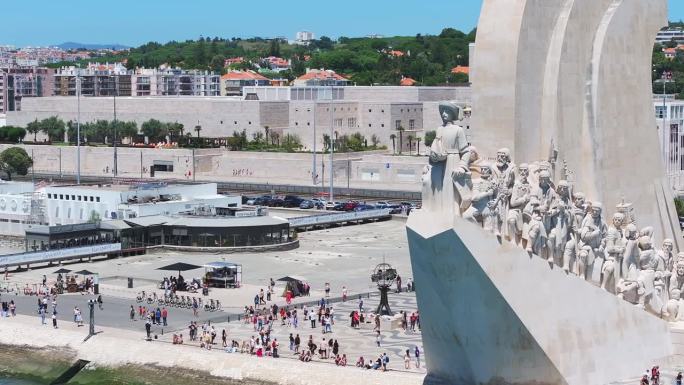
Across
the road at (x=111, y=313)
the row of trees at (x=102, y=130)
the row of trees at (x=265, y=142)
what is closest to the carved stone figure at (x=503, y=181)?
the road at (x=111, y=313)

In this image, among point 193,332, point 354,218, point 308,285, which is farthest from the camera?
point 354,218

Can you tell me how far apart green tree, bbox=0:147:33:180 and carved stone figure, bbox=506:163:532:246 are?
68.0m

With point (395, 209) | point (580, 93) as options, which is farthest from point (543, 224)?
point (395, 209)

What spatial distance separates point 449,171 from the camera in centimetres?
2353

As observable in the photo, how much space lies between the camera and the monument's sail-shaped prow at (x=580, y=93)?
24.5 metres

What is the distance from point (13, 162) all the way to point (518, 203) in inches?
2721

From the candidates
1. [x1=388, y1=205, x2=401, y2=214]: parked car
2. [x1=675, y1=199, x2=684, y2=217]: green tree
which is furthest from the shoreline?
[x1=675, y1=199, x2=684, y2=217]: green tree

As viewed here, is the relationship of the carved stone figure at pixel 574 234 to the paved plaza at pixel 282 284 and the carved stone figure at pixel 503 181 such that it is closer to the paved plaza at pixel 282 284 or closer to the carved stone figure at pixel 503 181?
the carved stone figure at pixel 503 181

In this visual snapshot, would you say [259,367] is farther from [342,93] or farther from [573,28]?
[342,93]

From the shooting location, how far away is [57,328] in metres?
37.3

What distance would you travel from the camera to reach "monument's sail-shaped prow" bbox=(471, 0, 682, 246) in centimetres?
2447

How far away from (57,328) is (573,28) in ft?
56.0

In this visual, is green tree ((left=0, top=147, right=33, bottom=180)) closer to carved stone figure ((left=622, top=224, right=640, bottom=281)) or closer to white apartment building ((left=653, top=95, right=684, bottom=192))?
white apartment building ((left=653, top=95, right=684, bottom=192))

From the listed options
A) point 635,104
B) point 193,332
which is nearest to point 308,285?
point 193,332
